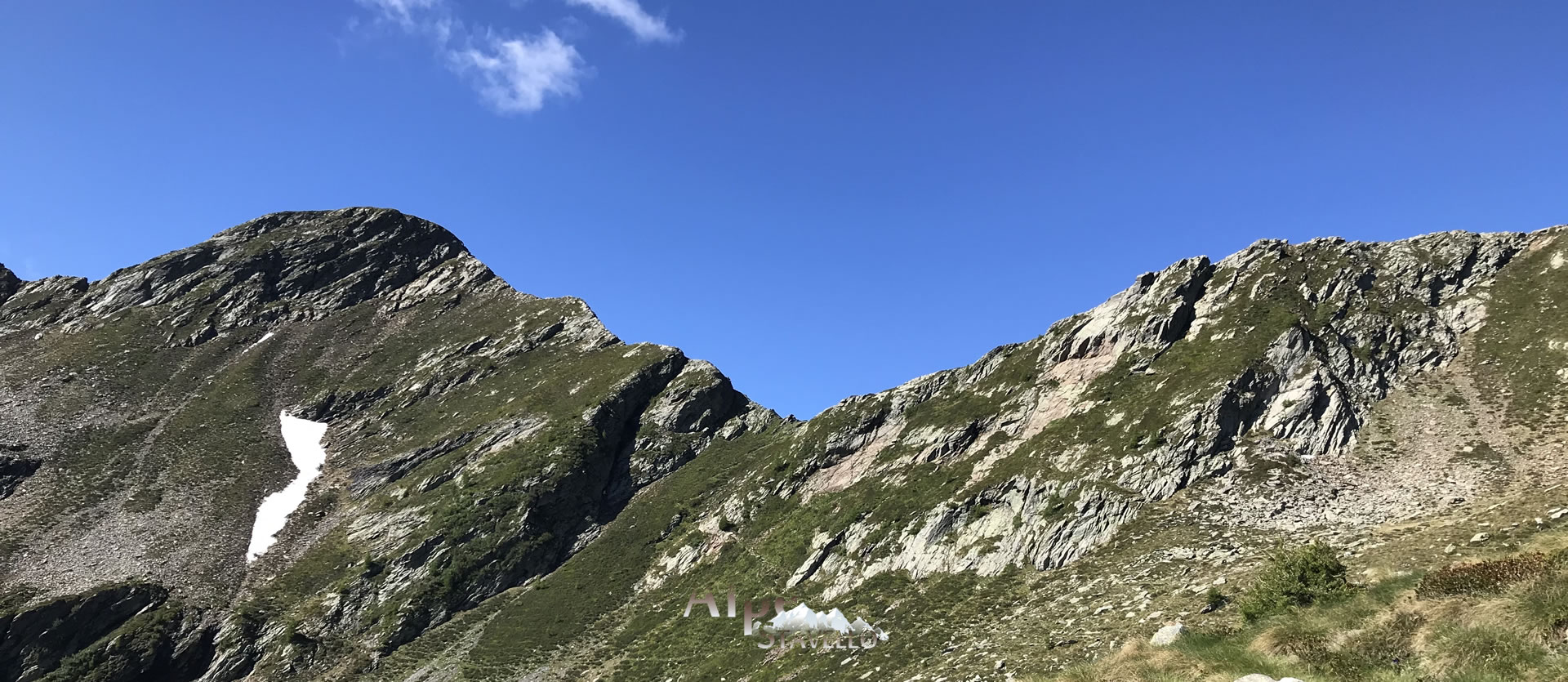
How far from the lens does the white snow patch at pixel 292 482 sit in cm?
7906

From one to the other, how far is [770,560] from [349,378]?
94.3 metres

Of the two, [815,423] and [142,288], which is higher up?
[142,288]

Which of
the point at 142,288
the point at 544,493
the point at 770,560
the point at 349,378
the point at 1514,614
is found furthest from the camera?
the point at 142,288

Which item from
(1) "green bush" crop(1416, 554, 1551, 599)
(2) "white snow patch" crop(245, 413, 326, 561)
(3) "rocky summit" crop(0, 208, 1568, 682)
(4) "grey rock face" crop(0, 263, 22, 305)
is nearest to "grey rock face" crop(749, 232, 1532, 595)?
(3) "rocky summit" crop(0, 208, 1568, 682)

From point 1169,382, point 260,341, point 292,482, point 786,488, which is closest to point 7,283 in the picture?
point 260,341

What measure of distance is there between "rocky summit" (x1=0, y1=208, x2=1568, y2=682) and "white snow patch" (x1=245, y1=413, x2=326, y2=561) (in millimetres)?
1337

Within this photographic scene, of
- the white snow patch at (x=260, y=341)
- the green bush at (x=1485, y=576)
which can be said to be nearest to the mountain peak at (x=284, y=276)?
the white snow patch at (x=260, y=341)

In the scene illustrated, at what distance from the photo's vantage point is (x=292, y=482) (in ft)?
301

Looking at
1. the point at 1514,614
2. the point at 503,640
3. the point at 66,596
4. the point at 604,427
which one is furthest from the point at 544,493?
the point at 1514,614

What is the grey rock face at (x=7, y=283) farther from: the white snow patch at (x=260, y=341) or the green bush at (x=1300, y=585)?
the green bush at (x=1300, y=585)

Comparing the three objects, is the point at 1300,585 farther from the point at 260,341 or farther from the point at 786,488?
the point at 260,341

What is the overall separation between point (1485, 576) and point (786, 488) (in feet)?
213

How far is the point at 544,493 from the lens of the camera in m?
83.5

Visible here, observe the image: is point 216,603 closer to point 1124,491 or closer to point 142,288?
point 1124,491
